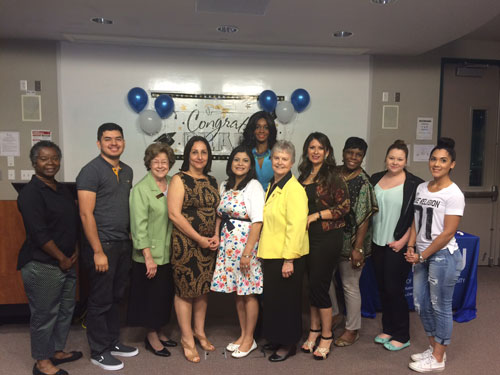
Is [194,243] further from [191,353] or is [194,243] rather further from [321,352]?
[321,352]

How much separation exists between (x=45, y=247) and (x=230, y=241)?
1145mm

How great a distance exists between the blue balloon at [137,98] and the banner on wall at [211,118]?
0.13 metres

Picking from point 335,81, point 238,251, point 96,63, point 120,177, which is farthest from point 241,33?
point 238,251

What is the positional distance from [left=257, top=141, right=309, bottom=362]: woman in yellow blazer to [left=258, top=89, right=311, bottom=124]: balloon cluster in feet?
6.47

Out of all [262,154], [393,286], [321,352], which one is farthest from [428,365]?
[262,154]

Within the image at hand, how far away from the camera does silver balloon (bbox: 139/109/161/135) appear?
423cm

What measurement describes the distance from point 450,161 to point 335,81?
8.17 ft

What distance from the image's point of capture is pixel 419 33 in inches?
140

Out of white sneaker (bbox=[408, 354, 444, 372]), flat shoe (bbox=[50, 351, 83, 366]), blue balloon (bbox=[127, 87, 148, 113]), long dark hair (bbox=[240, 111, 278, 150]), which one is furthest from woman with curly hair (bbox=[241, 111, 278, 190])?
flat shoe (bbox=[50, 351, 83, 366])

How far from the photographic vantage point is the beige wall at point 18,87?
406cm

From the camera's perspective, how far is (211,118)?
174 inches

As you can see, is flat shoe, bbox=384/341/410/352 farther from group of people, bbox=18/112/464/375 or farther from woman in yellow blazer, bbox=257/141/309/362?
woman in yellow blazer, bbox=257/141/309/362

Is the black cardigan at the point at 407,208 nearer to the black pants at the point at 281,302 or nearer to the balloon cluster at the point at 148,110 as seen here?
the black pants at the point at 281,302

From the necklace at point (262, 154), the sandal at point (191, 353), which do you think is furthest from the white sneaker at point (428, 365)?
the necklace at point (262, 154)
